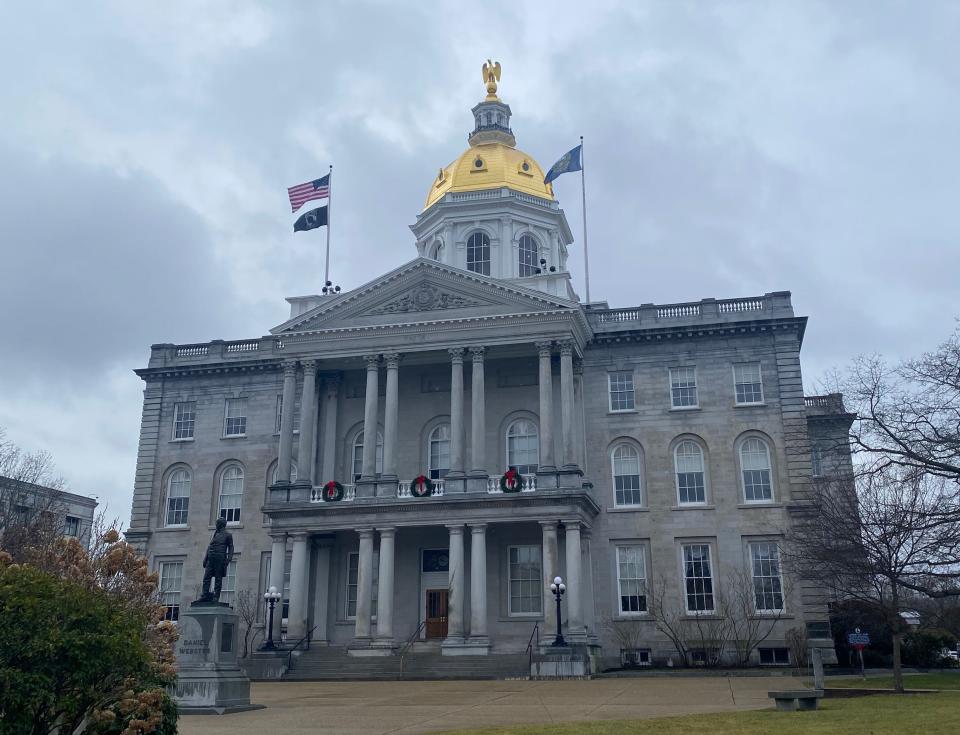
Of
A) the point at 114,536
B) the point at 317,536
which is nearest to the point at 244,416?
the point at 317,536

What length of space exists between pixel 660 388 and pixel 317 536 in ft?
55.8

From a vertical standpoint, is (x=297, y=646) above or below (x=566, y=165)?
below

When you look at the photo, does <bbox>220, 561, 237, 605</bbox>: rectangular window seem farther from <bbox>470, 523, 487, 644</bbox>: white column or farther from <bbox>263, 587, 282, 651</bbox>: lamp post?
<bbox>470, 523, 487, 644</bbox>: white column

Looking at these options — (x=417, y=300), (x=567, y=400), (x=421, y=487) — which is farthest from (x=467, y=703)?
(x=417, y=300)

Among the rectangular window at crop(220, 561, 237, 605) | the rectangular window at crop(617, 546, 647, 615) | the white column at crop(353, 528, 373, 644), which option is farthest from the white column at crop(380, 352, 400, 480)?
the rectangular window at crop(220, 561, 237, 605)

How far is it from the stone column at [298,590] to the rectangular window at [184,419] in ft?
39.7

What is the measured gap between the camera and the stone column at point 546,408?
38156 millimetres

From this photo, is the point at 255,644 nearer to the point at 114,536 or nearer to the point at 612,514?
the point at 612,514

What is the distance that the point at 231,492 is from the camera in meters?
47.3

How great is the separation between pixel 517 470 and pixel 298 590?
1097cm

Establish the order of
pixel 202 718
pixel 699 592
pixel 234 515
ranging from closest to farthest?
pixel 202 718 → pixel 699 592 → pixel 234 515

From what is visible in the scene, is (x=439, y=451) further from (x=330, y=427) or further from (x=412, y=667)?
(x=412, y=667)

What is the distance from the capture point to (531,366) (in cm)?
4341

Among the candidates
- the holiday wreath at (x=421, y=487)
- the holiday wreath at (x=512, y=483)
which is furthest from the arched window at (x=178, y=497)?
the holiday wreath at (x=512, y=483)
